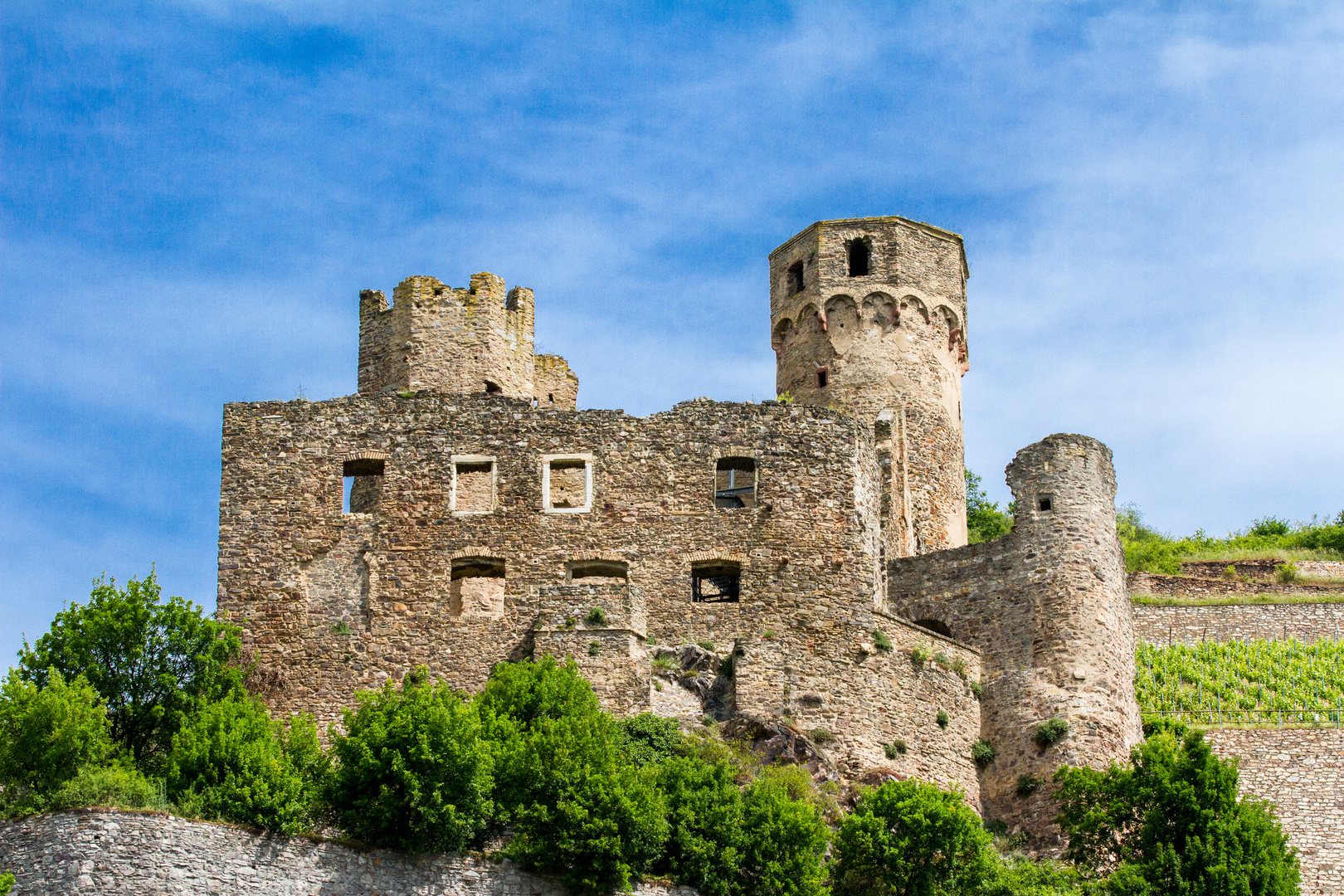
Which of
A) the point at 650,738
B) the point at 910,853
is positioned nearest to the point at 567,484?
the point at 650,738

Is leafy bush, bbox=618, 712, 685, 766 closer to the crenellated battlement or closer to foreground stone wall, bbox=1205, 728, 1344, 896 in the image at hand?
the crenellated battlement

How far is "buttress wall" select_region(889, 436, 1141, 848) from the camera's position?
3872 cm

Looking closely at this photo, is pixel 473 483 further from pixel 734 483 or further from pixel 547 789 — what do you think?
pixel 547 789

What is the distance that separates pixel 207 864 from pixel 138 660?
20.4 feet

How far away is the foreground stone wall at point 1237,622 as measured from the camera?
49.1 meters

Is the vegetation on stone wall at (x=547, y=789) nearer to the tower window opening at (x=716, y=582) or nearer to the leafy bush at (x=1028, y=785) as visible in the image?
the leafy bush at (x=1028, y=785)

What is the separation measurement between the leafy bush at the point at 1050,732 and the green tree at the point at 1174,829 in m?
2.48

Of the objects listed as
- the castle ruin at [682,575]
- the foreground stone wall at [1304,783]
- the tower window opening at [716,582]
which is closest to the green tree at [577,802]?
the castle ruin at [682,575]

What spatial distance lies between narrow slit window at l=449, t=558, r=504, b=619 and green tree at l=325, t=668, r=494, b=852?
22.2 feet

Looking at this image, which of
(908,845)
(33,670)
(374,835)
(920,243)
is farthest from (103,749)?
(920,243)

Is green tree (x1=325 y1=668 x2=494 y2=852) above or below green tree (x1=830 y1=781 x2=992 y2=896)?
above

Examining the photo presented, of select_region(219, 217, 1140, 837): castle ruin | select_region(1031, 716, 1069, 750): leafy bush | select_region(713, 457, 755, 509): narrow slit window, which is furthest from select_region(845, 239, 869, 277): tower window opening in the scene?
select_region(1031, 716, 1069, 750): leafy bush

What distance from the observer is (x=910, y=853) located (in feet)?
108

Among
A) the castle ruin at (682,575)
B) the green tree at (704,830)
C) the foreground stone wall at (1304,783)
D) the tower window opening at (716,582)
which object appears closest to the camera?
the green tree at (704,830)
